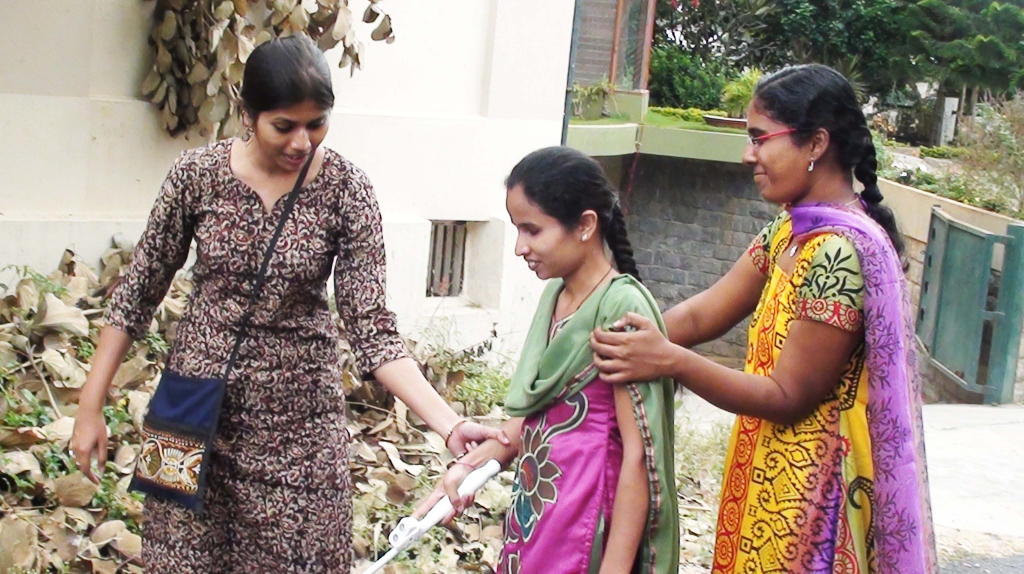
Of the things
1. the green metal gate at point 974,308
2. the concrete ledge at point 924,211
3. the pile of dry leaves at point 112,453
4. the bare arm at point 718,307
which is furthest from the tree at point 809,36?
the bare arm at point 718,307

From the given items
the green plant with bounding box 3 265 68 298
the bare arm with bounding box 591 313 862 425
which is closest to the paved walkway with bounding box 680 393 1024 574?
the green plant with bounding box 3 265 68 298

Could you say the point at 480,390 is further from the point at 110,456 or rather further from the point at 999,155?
the point at 999,155

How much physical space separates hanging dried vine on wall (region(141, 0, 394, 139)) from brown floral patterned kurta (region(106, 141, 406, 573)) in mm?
2359

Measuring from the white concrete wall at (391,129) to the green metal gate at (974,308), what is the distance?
4969 mm

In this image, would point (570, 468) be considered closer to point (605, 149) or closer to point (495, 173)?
point (495, 173)

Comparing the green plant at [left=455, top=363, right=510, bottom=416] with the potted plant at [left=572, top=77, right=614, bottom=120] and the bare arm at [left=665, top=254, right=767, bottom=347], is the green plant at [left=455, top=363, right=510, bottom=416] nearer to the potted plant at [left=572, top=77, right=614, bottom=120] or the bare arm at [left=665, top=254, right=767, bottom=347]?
the bare arm at [left=665, top=254, right=767, bottom=347]

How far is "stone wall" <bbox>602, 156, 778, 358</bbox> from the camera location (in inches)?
631

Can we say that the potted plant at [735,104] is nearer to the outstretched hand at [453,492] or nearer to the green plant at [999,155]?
the green plant at [999,155]

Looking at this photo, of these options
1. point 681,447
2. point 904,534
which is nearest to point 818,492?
point 904,534

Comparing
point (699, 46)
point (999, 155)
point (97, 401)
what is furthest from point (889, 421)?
point (699, 46)

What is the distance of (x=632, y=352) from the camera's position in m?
2.40

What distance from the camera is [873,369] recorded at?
8.16ft

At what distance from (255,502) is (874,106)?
25.5 m

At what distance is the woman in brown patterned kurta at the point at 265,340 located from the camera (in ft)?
9.20
